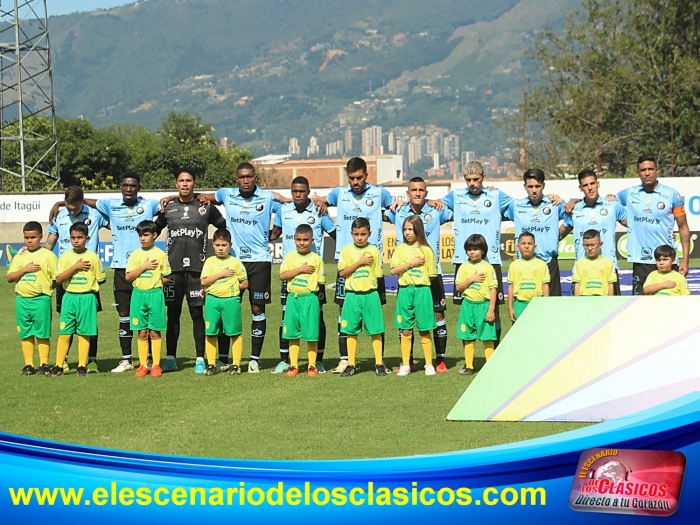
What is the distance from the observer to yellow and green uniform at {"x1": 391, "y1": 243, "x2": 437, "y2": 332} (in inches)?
398

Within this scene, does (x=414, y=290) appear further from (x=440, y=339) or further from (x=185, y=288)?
(x=185, y=288)

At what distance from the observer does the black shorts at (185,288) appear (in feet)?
34.3

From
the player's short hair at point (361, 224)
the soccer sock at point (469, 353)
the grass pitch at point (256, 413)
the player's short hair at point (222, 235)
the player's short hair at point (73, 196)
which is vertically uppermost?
the player's short hair at point (73, 196)

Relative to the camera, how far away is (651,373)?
5414 millimetres

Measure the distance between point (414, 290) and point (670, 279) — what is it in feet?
8.49

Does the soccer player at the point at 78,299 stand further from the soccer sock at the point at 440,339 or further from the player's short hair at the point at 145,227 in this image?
the soccer sock at the point at 440,339

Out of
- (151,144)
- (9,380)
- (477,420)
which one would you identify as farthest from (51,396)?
(151,144)

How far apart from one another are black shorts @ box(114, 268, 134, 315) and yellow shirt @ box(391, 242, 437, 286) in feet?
9.34

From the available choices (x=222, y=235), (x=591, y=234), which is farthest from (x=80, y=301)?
(x=591, y=234)

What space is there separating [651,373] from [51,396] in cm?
579

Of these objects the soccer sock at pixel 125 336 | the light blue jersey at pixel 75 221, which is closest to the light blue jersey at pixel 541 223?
the soccer sock at pixel 125 336

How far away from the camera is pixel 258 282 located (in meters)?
10.6

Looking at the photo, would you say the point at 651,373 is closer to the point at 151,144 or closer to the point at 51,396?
the point at 51,396

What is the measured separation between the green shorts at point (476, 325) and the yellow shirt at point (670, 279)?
5.59ft
